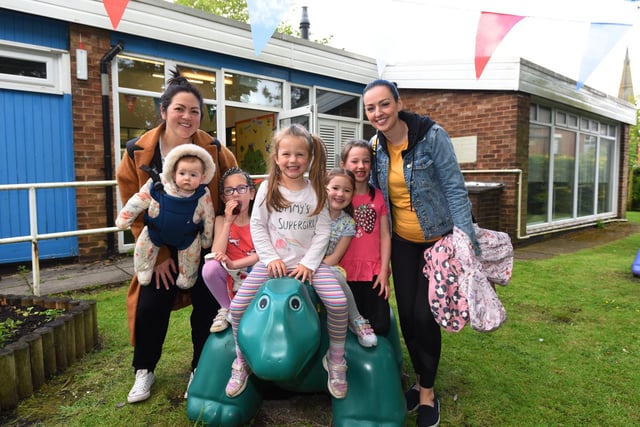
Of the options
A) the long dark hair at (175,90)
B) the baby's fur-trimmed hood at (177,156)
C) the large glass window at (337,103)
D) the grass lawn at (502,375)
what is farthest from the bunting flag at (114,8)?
the large glass window at (337,103)

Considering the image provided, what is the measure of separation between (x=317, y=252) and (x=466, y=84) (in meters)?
7.04

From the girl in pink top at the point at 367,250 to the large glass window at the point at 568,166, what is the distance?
7269 millimetres

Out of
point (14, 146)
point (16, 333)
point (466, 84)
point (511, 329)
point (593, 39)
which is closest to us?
point (16, 333)

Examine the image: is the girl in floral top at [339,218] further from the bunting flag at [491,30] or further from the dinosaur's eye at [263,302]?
the bunting flag at [491,30]

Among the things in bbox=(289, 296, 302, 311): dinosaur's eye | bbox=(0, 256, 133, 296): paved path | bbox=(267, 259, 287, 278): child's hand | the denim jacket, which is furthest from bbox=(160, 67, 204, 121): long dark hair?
bbox=(0, 256, 133, 296): paved path

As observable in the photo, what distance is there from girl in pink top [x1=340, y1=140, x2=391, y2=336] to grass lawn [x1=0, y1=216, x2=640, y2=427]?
0.67 m

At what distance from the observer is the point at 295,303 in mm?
1889

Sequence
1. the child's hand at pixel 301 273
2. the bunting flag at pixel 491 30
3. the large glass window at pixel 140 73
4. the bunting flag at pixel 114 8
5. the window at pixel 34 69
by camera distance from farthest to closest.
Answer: the large glass window at pixel 140 73, the window at pixel 34 69, the bunting flag at pixel 491 30, the bunting flag at pixel 114 8, the child's hand at pixel 301 273

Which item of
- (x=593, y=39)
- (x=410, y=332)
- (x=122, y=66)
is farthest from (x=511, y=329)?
(x=122, y=66)

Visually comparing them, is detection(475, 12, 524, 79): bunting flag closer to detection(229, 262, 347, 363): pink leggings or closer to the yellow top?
the yellow top

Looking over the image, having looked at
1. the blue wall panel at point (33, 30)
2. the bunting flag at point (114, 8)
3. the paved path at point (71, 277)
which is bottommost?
the paved path at point (71, 277)

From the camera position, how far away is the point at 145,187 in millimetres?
2338

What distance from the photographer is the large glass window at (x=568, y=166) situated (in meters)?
8.87

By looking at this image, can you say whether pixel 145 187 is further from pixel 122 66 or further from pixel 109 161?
pixel 122 66
